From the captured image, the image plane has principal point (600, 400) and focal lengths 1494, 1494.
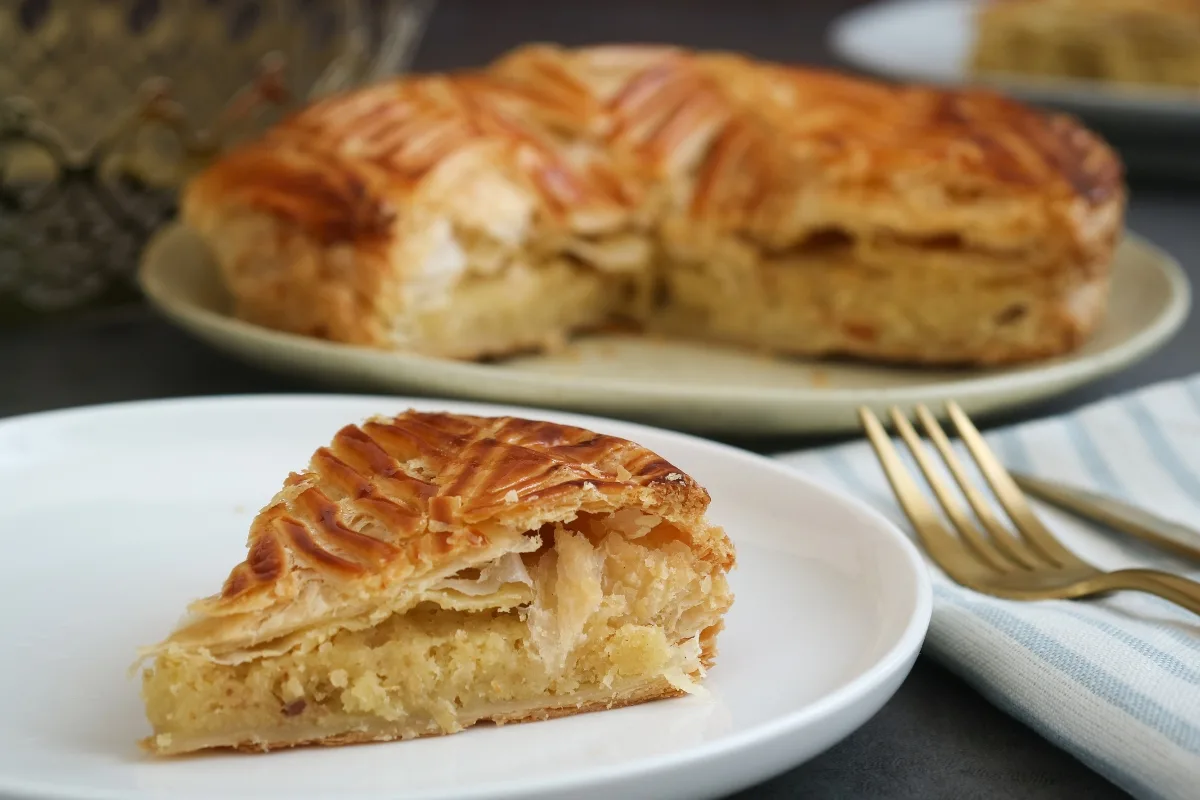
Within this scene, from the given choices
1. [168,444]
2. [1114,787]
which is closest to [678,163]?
[168,444]

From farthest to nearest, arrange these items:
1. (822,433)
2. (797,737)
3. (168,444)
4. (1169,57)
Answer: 1. (1169,57)
2. (822,433)
3. (168,444)
4. (797,737)

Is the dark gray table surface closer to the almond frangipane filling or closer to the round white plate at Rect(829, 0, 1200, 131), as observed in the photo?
the almond frangipane filling

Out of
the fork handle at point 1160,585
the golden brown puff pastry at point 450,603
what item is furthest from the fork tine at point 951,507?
the golden brown puff pastry at point 450,603

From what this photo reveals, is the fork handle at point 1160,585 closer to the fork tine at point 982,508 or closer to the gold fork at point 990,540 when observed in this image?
the gold fork at point 990,540

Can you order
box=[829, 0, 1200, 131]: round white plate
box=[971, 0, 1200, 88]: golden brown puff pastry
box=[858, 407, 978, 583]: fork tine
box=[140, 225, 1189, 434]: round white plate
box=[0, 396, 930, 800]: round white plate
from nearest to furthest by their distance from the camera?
box=[0, 396, 930, 800]: round white plate < box=[858, 407, 978, 583]: fork tine < box=[140, 225, 1189, 434]: round white plate < box=[829, 0, 1200, 131]: round white plate < box=[971, 0, 1200, 88]: golden brown puff pastry

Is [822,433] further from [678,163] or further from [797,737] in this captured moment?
[797,737]

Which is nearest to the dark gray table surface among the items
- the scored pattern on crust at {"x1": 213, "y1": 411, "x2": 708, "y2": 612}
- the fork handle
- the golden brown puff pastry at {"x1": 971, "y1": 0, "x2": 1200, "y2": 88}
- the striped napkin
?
the striped napkin
